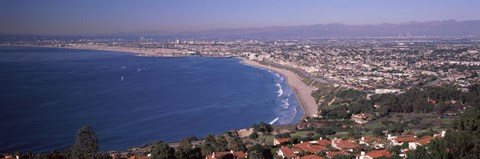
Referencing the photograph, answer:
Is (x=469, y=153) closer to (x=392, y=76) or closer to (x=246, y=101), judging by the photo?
(x=246, y=101)

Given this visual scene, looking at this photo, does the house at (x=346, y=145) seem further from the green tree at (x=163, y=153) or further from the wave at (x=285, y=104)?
the wave at (x=285, y=104)

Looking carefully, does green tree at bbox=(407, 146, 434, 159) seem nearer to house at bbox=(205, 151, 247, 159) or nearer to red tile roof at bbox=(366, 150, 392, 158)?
red tile roof at bbox=(366, 150, 392, 158)

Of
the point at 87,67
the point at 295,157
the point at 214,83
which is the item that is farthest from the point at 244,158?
the point at 87,67

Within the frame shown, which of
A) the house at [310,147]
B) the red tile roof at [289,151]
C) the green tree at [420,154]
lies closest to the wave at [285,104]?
the house at [310,147]

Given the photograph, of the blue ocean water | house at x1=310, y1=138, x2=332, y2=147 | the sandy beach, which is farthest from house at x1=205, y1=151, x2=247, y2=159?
the sandy beach

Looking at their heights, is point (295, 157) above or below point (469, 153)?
below

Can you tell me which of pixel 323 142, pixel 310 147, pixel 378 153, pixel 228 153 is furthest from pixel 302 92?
pixel 378 153

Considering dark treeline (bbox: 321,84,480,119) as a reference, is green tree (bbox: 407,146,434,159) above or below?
above
